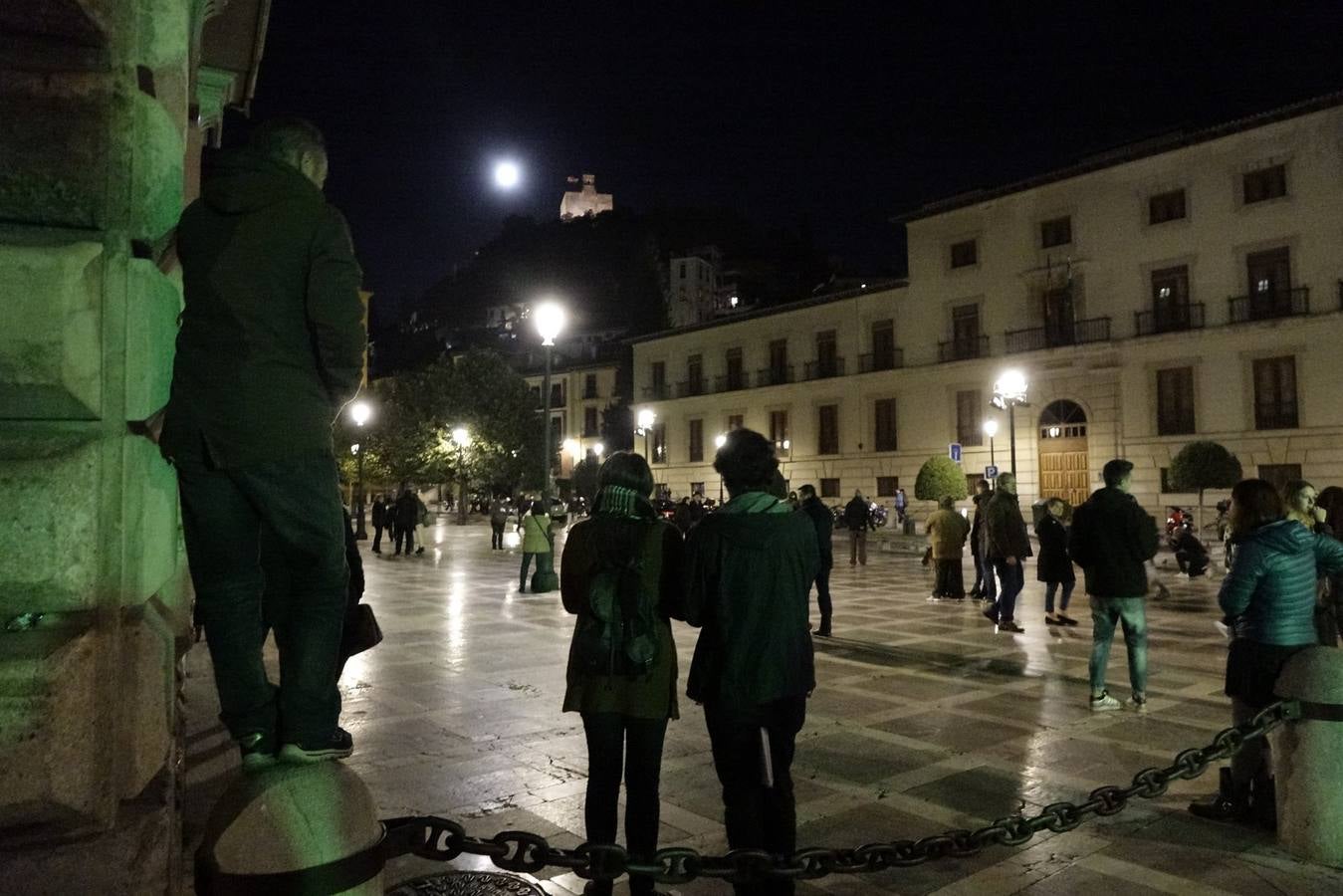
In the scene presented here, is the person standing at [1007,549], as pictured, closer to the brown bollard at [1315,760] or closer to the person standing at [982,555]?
the person standing at [982,555]

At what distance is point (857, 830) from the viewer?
427cm

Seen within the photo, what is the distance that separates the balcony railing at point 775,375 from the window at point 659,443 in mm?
7285

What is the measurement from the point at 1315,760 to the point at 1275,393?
32.3 metres

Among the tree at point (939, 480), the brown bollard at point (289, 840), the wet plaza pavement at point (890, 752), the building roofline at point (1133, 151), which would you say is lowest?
the wet plaza pavement at point (890, 752)

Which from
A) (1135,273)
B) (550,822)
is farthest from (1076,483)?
(550,822)

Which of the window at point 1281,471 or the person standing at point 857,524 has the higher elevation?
the window at point 1281,471

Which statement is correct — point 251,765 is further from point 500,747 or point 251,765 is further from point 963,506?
point 963,506

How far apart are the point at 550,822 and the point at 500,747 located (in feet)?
4.57

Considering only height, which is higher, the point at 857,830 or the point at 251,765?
the point at 251,765

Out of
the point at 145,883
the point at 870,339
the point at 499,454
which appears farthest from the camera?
the point at 499,454

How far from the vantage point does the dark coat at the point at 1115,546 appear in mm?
6770

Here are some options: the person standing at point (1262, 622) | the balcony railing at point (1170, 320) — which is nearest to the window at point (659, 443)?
the balcony railing at point (1170, 320)

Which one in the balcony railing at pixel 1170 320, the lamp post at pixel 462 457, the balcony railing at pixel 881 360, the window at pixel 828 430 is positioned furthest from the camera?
the lamp post at pixel 462 457

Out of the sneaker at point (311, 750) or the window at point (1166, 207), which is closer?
the sneaker at point (311, 750)
